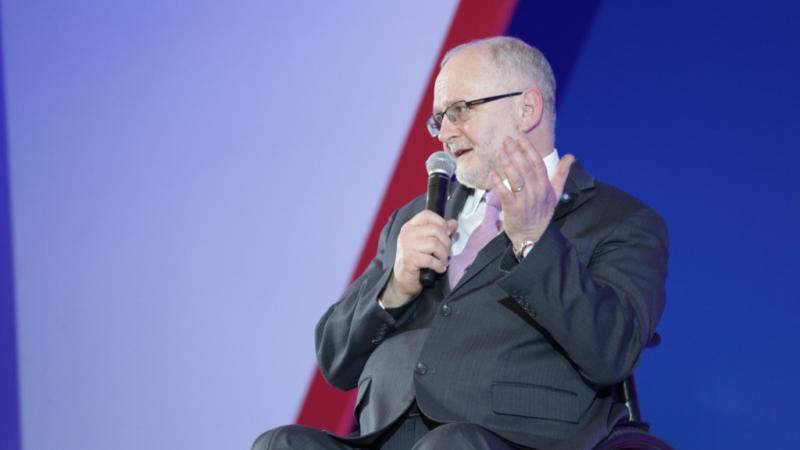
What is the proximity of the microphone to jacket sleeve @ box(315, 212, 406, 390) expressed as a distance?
129 millimetres

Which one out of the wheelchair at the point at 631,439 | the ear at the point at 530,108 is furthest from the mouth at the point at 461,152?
the wheelchair at the point at 631,439

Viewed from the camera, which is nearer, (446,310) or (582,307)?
(582,307)

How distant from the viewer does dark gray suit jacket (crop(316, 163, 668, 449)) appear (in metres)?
1.77

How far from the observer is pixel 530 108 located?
7.27 ft

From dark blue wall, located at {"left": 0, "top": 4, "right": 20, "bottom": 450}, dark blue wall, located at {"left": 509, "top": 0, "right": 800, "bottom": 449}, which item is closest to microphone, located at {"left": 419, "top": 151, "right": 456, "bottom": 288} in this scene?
dark blue wall, located at {"left": 509, "top": 0, "right": 800, "bottom": 449}

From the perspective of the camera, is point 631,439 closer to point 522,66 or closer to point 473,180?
point 473,180

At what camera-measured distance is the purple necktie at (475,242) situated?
6.88 feet

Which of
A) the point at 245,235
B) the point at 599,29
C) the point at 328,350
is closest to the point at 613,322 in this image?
the point at 328,350

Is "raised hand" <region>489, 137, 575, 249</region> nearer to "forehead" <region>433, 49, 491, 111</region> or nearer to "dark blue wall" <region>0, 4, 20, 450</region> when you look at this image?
"forehead" <region>433, 49, 491, 111</region>

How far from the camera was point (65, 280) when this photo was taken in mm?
3092

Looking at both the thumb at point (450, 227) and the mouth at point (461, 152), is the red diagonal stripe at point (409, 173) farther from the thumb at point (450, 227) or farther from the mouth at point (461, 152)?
the thumb at point (450, 227)

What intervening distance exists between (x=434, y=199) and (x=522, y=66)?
0.43m

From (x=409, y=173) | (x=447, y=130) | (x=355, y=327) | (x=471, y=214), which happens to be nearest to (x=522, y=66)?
(x=447, y=130)

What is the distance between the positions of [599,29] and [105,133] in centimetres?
144
